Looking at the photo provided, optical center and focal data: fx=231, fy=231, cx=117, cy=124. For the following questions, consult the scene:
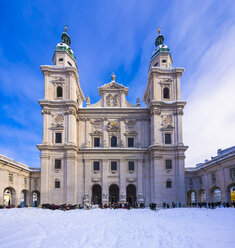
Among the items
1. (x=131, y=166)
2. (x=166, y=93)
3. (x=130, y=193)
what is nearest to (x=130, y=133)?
(x=131, y=166)

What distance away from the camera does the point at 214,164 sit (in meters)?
35.9

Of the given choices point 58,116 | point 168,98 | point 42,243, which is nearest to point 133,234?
point 42,243

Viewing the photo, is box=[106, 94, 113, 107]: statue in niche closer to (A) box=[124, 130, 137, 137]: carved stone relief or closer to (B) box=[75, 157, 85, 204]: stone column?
(A) box=[124, 130, 137, 137]: carved stone relief

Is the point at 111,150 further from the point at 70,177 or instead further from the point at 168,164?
the point at 168,164

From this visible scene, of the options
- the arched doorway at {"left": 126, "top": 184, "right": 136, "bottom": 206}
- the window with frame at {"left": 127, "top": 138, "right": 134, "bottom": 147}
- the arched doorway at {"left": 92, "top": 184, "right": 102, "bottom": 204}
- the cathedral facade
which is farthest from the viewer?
the window with frame at {"left": 127, "top": 138, "right": 134, "bottom": 147}

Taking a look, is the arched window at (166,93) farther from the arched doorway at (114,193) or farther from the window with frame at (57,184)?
the window with frame at (57,184)

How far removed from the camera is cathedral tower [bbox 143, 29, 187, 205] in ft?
132

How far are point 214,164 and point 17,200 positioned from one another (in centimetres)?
3206

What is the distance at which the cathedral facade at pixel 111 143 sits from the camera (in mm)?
40219

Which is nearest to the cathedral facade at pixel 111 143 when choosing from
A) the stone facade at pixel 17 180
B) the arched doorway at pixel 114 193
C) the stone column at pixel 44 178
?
the arched doorway at pixel 114 193

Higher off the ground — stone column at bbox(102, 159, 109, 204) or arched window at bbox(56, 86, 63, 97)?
arched window at bbox(56, 86, 63, 97)

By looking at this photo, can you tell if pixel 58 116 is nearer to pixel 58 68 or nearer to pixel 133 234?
pixel 58 68

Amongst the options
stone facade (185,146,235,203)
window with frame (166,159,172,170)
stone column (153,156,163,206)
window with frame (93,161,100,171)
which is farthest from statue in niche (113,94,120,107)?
stone facade (185,146,235,203)

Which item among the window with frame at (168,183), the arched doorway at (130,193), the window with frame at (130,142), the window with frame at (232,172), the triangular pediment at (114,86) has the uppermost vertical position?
the triangular pediment at (114,86)
